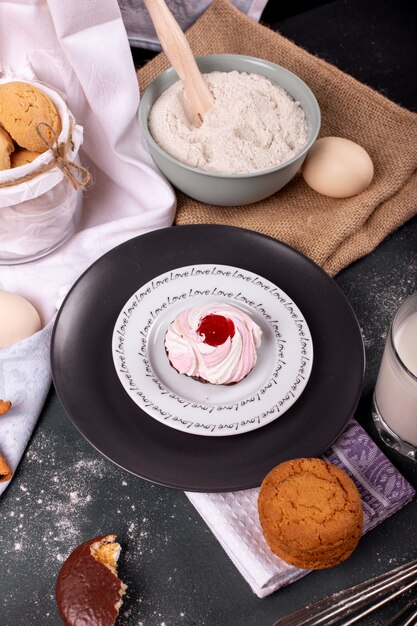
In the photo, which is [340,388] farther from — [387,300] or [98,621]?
[98,621]

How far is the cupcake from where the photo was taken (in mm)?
825

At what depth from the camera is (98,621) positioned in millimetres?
709

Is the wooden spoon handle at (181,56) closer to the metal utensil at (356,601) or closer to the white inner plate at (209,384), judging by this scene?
the white inner plate at (209,384)

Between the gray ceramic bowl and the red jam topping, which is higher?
the gray ceramic bowl

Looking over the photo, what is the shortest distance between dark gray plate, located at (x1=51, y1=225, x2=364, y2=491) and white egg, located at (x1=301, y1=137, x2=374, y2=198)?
0.53 ft

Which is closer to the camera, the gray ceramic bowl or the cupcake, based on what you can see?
the cupcake

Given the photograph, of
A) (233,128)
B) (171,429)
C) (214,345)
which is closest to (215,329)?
(214,345)

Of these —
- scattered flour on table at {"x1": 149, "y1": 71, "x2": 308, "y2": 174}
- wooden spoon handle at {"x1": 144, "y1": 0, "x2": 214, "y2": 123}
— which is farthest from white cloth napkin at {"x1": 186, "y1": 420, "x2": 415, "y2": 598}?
wooden spoon handle at {"x1": 144, "y1": 0, "x2": 214, "y2": 123}

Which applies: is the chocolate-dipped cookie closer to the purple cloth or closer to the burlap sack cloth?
the purple cloth

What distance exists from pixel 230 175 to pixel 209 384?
11.8 inches

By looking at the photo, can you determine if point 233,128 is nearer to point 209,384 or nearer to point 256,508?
point 209,384

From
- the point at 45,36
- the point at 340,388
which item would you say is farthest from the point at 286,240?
the point at 45,36

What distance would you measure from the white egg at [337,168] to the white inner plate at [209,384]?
0.75ft

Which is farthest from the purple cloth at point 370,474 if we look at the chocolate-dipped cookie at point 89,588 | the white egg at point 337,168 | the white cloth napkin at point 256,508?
the white egg at point 337,168
